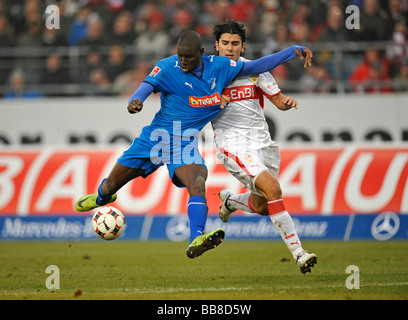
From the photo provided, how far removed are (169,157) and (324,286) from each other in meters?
2.24

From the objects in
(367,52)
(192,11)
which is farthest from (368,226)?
(192,11)

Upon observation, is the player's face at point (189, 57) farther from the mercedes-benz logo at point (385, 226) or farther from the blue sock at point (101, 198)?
the mercedes-benz logo at point (385, 226)

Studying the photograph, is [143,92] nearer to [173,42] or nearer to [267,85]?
[267,85]

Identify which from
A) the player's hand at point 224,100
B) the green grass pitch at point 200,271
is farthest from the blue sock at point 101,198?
the player's hand at point 224,100

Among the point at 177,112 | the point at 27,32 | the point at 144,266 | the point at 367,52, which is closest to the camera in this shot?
the point at 177,112

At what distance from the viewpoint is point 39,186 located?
1359cm

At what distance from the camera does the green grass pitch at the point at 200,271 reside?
22.4ft

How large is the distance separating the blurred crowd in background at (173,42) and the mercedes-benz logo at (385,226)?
4.19 m

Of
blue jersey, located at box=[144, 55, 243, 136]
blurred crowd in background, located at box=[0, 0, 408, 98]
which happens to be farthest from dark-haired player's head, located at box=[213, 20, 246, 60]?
blurred crowd in background, located at box=[0, 0, 408, 98]

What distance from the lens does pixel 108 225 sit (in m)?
8.39

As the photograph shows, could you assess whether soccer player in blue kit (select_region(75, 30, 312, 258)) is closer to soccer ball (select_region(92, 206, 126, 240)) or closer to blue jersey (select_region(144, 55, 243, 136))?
blue jersey (select_region(144, 55, 243, 136))

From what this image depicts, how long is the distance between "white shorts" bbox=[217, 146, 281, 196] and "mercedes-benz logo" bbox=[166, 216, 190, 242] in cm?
526

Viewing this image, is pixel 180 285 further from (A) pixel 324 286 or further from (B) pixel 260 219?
(B) pixel 260 219

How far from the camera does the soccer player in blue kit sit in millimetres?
7734
